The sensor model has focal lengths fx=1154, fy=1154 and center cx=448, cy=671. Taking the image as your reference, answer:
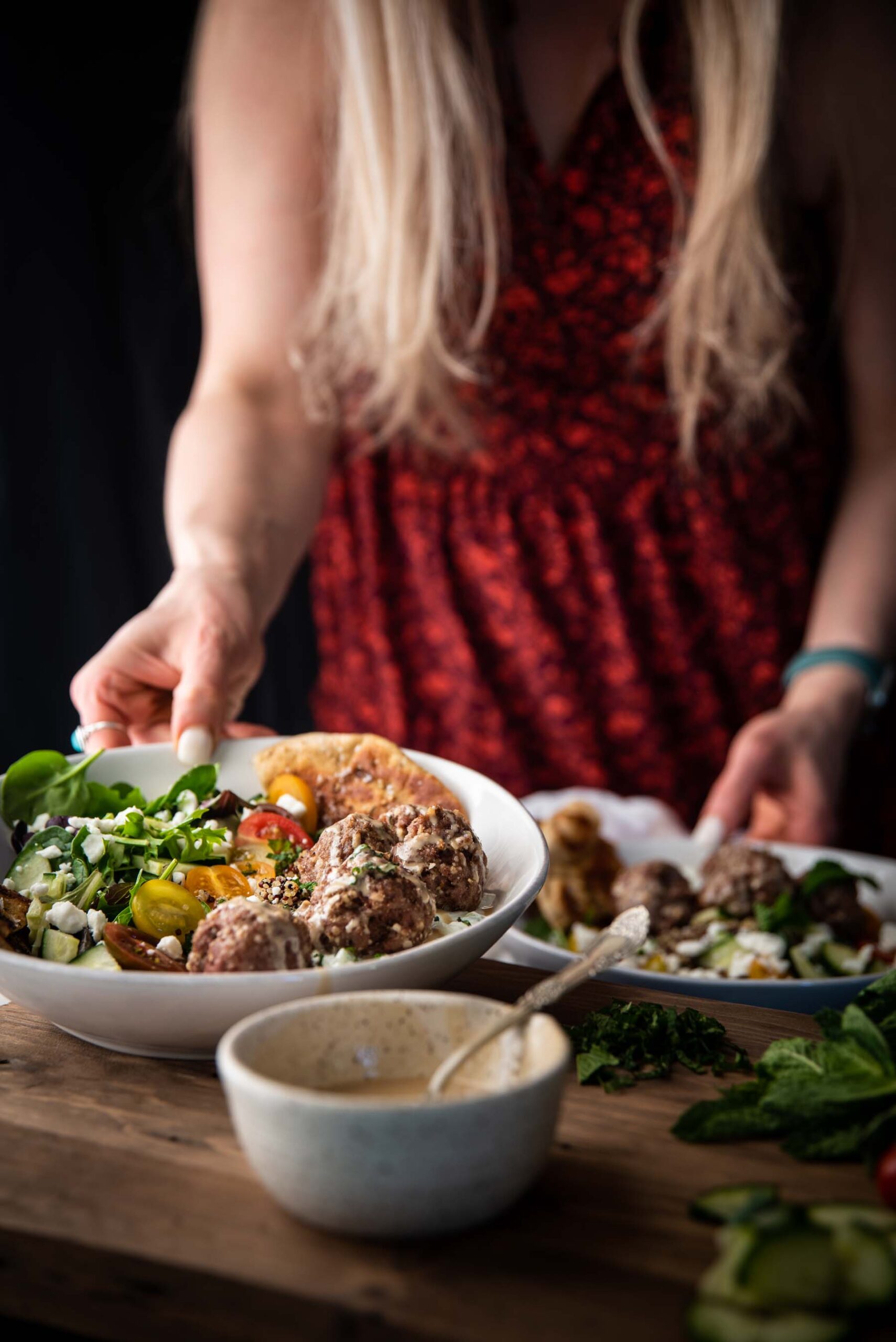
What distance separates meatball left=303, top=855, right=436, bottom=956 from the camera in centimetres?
105

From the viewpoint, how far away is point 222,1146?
0.95m

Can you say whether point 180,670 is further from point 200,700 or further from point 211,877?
point 211,877

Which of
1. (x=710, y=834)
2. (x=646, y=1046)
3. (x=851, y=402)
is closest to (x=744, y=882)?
(x=710, y=834)

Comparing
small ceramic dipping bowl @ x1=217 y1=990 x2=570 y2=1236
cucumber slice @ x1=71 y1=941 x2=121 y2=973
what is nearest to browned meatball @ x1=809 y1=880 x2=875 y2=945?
small ceramic dipping bowl @ x1=217 y1=990 x2=570 y2=1236

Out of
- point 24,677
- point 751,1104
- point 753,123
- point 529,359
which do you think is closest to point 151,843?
point 751,1104

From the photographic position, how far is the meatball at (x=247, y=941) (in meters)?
0.99

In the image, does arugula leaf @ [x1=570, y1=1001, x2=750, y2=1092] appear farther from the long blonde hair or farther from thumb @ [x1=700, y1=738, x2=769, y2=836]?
the long blonde hair

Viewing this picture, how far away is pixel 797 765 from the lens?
2318 mm

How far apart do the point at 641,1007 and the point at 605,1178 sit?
0.29m

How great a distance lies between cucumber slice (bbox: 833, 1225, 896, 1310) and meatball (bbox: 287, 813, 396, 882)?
1.79 feet

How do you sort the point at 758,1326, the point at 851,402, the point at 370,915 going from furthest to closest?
the point at 851,402
the point at 370,915
the point at 758,1326

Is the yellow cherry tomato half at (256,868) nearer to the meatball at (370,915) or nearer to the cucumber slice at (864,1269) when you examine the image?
the meatball at (370,915)

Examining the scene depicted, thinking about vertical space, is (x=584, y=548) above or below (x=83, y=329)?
below

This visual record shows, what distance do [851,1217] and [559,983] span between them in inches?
10.4
